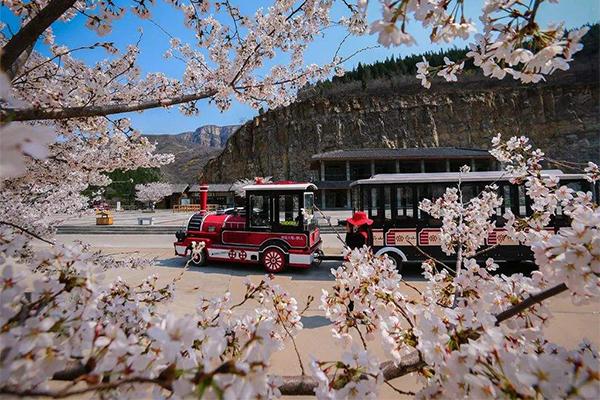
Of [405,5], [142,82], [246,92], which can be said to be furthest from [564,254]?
[142,82]

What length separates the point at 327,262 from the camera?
939 centimetres

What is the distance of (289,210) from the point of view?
7953mm

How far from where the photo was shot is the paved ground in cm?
372

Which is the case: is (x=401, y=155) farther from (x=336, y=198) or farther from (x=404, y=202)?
(x=404, y=202)

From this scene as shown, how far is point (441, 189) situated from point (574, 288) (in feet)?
22.0

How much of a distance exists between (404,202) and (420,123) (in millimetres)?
50475

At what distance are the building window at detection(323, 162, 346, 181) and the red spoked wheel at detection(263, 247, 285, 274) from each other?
34351 millimetres

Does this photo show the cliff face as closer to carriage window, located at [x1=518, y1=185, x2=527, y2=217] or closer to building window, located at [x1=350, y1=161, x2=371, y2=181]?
building window, located at [x1=350, y1=161, x2=371, y2=181]

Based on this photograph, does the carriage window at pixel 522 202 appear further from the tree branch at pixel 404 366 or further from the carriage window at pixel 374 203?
the tree branch at pixel 404 366

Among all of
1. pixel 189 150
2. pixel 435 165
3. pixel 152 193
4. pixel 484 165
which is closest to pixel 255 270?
pixel 152 193

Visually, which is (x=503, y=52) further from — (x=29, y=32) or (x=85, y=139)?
(x=85, y=139)

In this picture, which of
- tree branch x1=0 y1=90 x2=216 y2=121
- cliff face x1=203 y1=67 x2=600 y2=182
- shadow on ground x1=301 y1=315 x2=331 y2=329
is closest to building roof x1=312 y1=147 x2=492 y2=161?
cliff face x1=203 y1=67 x2=600 y2=182

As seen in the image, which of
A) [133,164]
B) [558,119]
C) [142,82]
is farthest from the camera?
[558,119]

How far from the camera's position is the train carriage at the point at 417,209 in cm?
698
